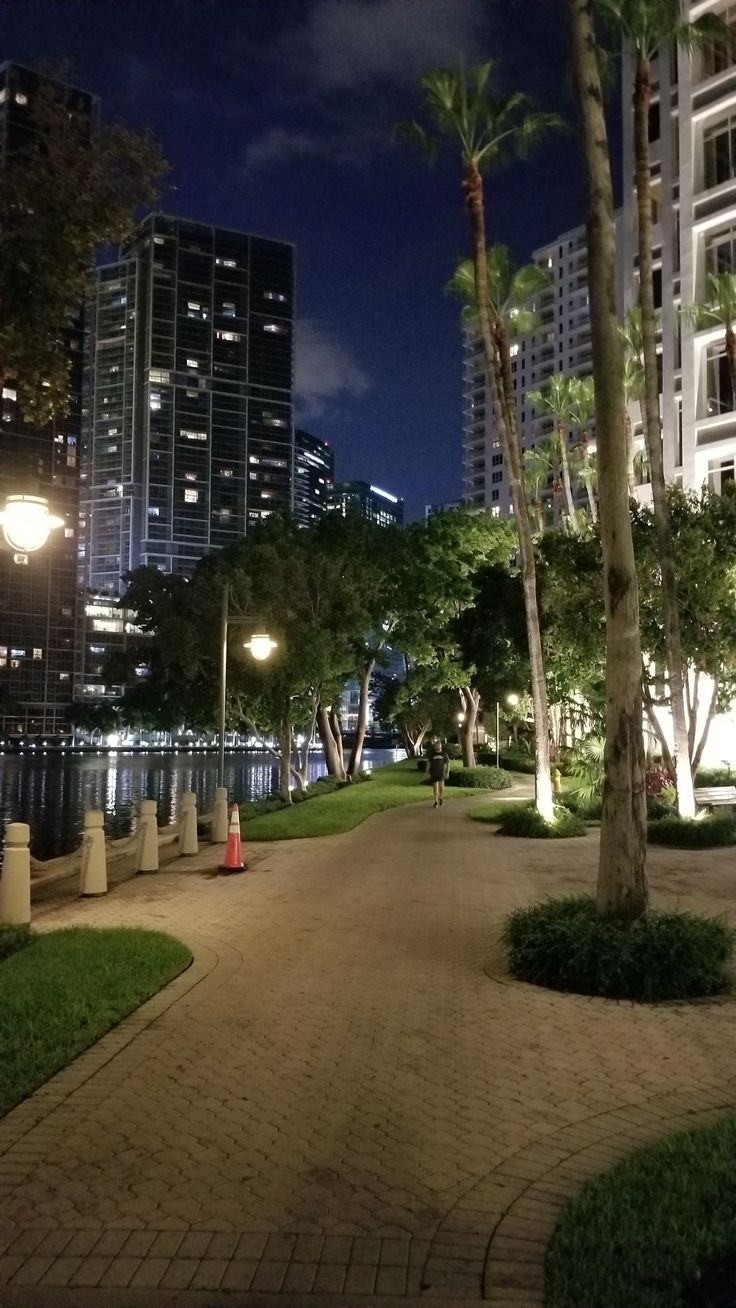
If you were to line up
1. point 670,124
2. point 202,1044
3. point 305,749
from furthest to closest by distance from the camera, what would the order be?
point 670,124 → point 305,749 → point 202,1044

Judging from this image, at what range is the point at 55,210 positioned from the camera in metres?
8.13

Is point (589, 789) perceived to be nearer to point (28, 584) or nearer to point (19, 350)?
point (19, 350)

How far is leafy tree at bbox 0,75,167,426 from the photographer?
26.4 ft

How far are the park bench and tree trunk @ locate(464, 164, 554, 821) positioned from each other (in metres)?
3.75

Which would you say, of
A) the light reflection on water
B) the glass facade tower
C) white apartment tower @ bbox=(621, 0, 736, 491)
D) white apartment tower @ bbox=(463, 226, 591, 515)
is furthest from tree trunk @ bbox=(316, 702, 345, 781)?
the glass facade tower

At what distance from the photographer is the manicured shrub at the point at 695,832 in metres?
18.7

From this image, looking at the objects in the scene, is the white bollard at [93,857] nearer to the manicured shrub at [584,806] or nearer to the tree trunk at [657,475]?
the tree trunk at [657,475]

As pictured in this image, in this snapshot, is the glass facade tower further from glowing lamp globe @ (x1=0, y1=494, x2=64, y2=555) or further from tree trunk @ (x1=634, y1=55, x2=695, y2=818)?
glowing lamp globe @ (x1=0, y1=494, x2=64, y2=555)

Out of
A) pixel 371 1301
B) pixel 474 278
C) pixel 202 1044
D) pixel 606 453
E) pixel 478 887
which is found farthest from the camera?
pixel 474 278

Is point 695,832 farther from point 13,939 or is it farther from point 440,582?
point 440,582

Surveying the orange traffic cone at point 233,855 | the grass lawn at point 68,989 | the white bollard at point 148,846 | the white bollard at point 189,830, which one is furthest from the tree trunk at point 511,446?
the grass lawn at point 68,989

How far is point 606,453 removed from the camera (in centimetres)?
909

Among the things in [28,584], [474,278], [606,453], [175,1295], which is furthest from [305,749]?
[28,584]

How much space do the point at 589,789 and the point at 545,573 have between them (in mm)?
5224
